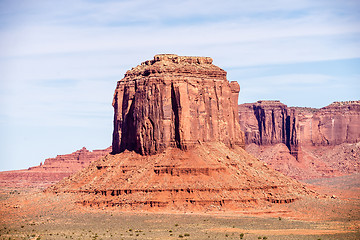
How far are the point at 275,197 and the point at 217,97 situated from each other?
1827 centimetres

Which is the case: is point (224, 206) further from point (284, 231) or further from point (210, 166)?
point (284, 231)

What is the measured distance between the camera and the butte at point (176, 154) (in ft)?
372

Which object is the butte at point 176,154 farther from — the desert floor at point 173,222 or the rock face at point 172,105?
the desert floor at point 173,222

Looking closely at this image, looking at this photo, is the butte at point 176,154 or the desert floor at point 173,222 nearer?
the desert floor at point 173,222

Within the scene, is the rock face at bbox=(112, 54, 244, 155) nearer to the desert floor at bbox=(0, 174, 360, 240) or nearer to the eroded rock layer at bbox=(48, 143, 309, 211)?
the eroded rock layer at bbox=(48, 143, 309, 211)

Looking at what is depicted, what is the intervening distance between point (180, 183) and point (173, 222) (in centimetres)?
1207

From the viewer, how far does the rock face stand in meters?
121

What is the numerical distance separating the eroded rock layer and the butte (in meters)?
0.13

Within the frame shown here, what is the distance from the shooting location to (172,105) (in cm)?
12188

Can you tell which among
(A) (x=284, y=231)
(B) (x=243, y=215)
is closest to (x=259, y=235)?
(A) (x=284, y=231)

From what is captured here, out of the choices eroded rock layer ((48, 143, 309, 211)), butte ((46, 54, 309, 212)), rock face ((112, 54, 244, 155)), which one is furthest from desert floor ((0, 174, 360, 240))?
rock face ((112, 54, 244, 155))

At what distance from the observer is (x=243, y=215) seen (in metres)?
109

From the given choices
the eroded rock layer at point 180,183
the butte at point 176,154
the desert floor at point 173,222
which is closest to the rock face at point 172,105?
the butte at point 176,154

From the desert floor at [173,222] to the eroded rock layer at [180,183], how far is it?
7.49ft
